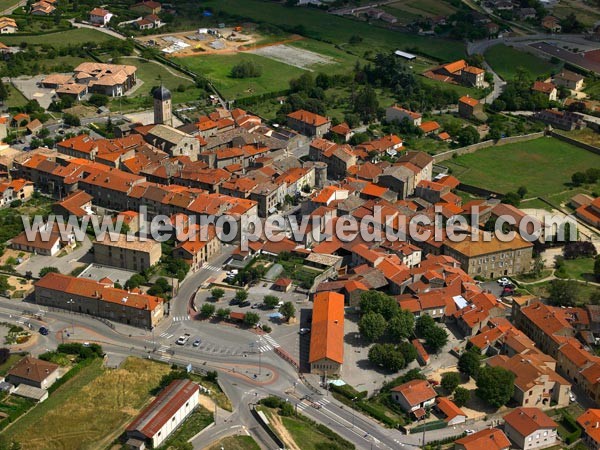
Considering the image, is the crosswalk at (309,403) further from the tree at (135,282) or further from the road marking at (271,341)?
the tree at (135,282)

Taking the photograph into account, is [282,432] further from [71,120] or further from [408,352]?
[71,120]

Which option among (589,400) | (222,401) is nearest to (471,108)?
(589,400)

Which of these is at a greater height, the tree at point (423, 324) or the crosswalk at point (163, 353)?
the tree at point (423, 324)

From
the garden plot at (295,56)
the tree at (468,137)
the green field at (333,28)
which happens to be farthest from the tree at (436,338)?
the green field at (333,28)

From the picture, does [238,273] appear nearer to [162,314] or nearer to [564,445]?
[162,314]

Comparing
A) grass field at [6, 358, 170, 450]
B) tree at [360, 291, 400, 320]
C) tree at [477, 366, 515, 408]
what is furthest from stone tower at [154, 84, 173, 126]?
tree at [477, 366, 515, 408]

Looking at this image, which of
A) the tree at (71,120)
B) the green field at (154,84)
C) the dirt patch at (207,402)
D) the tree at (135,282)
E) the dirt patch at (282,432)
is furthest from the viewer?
the green field at (154,84)
